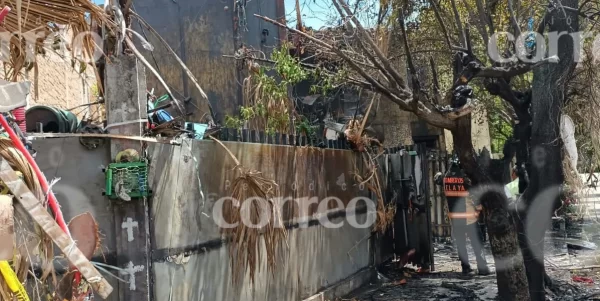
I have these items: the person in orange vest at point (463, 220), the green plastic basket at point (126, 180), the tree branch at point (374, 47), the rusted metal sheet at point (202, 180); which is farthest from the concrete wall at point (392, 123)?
the green plastic basket at point (126, 180)

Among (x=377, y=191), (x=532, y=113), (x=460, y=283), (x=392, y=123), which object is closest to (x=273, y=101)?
(x=377, y=191)

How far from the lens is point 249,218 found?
5605 mm

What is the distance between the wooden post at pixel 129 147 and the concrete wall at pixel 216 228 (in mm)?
128

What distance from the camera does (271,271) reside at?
6234mm

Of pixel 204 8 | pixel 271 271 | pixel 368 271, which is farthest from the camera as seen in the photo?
pixel 204 8

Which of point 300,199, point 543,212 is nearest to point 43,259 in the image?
point 300,199

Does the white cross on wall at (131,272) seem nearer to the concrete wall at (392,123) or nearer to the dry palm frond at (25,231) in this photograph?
the dry palm frond at (25,231)

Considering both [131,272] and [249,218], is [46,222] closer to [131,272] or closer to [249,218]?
[131,272]

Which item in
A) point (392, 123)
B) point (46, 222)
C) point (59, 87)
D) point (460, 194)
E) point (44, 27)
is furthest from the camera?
point (392, 123)

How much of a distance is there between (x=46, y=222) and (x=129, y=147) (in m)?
1.77

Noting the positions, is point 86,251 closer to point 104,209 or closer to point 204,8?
point 104,209

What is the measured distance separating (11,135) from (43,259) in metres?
0.65

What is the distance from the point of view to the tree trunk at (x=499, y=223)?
682 cm

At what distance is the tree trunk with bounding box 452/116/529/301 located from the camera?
6816 millimetres
